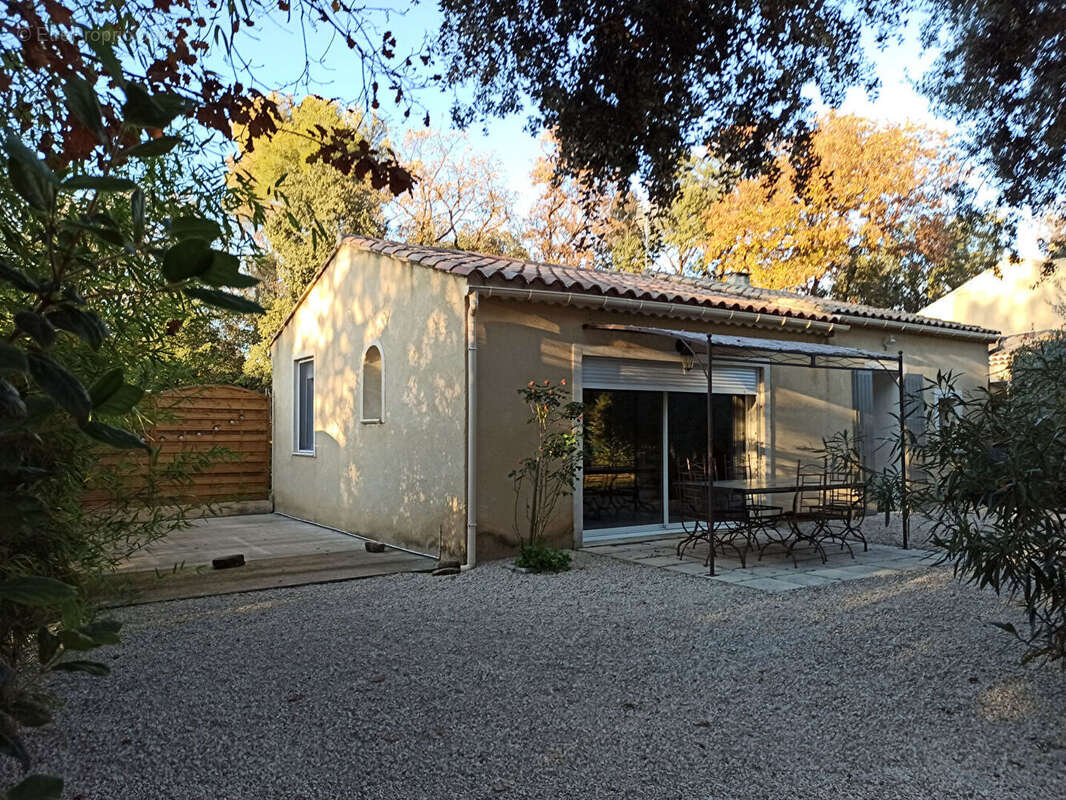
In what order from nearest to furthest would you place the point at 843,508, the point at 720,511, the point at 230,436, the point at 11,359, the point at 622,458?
the point at 11,359
the point at 720,511
the point at 843,508
the point at 622,458
the point at 230,436

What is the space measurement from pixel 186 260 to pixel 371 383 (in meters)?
10.1

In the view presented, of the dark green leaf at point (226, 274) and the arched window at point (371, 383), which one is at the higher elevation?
the arched window at point (371, 383)

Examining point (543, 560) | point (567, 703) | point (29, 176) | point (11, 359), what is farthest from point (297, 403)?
point (11, 359)

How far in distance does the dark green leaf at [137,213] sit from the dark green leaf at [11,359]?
281mm

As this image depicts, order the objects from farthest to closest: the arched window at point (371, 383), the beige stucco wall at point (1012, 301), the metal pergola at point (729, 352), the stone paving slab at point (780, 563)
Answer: the beige stucco wall at point (1012, 301)
the arched window at point (371, 383)
the metal pergola at point (729, 352)
the stone paving slab at point (780, 563)

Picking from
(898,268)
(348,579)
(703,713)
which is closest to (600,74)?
(703,713)

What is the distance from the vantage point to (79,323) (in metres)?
0.89

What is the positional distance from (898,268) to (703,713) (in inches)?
989

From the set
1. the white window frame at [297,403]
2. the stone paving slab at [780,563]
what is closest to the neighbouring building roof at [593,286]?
the white window frame at [297,403]

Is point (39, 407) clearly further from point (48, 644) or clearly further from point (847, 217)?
point (847, 217)

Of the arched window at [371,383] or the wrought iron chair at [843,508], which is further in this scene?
the arched window at [371,383]

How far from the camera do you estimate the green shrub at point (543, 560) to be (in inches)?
311

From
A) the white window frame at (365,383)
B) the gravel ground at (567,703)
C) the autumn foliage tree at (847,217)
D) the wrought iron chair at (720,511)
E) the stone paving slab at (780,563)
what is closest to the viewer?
the gravel ground at (567,703)

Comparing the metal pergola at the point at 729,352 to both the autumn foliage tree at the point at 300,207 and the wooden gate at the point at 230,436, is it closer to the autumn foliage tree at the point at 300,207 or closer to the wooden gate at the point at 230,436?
the wooden gate at the point at 230,436
